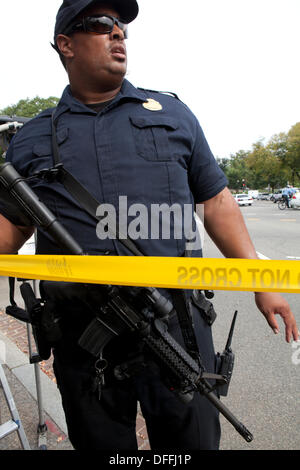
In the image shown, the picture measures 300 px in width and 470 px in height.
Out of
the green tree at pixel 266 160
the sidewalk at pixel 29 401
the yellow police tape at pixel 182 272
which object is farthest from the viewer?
the green tree at pixel 266 160

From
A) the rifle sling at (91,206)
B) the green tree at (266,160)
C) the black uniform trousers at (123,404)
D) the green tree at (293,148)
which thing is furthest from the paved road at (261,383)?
the green tree at (266,160)

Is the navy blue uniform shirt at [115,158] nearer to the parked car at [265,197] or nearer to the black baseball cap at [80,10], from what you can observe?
the black baseball cap at [80,10]

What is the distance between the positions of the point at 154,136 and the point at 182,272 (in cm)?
60

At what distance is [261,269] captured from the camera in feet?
3.45

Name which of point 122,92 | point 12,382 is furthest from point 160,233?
point 12,382

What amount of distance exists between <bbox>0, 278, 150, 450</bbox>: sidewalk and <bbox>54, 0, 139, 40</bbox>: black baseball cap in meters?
2.41

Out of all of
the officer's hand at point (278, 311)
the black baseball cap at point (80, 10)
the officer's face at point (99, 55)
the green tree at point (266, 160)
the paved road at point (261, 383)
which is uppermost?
the green tree at point (266, 160)

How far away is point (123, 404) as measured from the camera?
1.36 m

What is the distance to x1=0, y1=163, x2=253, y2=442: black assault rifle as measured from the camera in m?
1.21

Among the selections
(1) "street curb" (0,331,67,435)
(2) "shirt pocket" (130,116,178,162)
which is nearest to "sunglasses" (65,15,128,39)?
(2) "shirt pocket" (130,116,178,162)

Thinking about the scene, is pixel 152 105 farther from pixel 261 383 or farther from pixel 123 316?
pixel 261 383

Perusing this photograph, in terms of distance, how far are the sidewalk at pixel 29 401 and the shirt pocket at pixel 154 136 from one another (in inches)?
74.0

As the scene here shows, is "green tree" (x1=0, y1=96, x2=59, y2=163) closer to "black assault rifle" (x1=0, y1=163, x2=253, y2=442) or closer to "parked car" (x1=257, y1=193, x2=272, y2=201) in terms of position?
"parked car" (x1=257, y1=193, x2=272, y2=201)

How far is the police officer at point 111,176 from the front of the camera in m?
1.30
